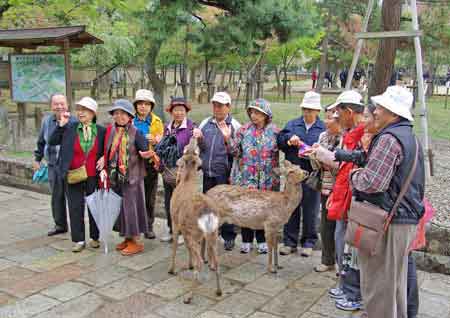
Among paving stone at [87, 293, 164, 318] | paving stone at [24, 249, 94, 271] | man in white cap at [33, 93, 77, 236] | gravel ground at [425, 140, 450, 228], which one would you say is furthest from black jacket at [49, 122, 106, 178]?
Answer: gravel ground at [425, 140, 450, 228]

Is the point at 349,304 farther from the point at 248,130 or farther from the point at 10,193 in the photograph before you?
the point at 10,193

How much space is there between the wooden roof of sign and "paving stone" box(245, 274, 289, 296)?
18.2 feet

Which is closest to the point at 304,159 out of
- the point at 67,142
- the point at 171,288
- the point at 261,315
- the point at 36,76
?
the point at 261,315

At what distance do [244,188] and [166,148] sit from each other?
1.03 metres

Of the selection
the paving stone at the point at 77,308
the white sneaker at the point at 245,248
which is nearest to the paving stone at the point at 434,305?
the white sneaker at the point at 245,248

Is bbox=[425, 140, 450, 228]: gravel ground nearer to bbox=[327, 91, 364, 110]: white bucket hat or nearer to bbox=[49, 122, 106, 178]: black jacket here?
bbox=[327, 91, 364, 110]: white bucket hat

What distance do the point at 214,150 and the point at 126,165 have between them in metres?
0.95

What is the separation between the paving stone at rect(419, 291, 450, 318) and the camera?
12.5 feet

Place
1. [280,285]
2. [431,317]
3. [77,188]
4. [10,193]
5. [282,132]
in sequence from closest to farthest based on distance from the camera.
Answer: [431,317]
[280,285]
[282,132]
[77,188]
[10,193]

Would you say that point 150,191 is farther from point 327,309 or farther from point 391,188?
point 391,188

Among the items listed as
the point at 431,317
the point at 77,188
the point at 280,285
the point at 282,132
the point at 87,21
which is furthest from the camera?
the point at 87,21

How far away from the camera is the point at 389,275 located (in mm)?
3010

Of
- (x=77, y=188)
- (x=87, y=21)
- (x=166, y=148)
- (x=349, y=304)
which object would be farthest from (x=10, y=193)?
(x=87, y=21)

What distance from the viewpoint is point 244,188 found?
4.58 metres
